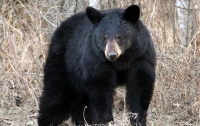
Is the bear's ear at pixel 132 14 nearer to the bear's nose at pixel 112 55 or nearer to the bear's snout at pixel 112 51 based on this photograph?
the bear's snout at pixel 112 51

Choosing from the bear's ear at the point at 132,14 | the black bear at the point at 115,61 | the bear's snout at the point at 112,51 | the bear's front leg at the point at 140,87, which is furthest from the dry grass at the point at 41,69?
the bear's ear at the point at 132,14

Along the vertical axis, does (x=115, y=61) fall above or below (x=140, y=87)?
above

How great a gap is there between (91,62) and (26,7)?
12.8ft

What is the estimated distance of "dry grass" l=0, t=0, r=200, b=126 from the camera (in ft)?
24.0

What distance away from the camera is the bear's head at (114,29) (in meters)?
5.68

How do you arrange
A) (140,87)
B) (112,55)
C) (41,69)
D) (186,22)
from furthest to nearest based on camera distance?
1. (186,22)
2. (41,69)
3. (140,87)
4. (112,55)

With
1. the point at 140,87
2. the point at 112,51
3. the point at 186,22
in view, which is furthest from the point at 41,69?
the point at 112,51

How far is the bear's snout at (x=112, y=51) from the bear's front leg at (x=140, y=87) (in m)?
0.42

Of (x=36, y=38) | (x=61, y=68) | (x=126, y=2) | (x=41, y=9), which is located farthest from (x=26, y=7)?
(x=61, y=68)

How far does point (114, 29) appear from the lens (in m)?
5.79

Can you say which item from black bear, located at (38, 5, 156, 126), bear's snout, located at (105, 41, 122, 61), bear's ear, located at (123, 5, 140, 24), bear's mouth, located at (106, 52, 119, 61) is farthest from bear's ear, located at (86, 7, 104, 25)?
bear's mouth, located at (106, 52, 119, 61)

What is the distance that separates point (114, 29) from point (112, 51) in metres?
0.37

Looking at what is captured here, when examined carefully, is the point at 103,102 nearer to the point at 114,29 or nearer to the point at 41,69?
the point at 114,29

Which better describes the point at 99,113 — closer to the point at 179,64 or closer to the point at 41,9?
the point at 179,64
